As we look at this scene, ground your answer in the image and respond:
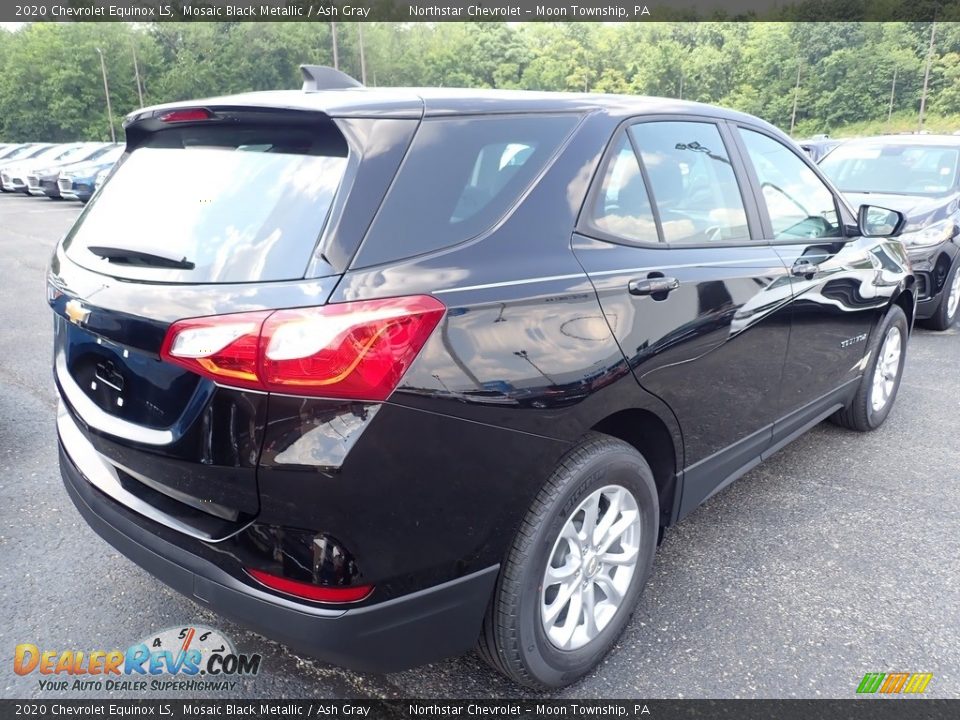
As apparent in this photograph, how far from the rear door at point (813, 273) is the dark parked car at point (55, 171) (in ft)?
73.5

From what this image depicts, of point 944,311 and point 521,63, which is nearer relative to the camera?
point 944,311

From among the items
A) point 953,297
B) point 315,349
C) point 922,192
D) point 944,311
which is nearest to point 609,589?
point 315,349

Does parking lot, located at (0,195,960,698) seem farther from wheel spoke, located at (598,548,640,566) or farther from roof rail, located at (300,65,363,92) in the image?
roof rail, located at (300,65,363,92)

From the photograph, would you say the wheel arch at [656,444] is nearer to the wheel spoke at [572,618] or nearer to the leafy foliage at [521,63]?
the wheel spoke at [572,618]

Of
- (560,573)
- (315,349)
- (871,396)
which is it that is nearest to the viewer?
(315,349)

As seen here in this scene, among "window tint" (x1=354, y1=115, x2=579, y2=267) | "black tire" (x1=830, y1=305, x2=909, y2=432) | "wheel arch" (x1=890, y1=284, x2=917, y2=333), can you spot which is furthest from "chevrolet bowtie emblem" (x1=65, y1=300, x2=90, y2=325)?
"wheel arch" (x1=890, y1=284, x2=917, y2=333)

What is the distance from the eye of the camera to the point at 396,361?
172 centimetres

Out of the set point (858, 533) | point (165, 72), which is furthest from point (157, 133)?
point (165, 72)

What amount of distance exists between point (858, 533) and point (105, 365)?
3.02m

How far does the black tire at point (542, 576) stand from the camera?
2023mm

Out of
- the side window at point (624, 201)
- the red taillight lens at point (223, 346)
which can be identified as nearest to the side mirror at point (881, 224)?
the side window at point (624, 201)

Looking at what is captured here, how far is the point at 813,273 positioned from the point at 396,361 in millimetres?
2314

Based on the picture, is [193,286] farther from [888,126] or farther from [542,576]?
[888,126]

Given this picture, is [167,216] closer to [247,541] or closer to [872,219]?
[247,541]
